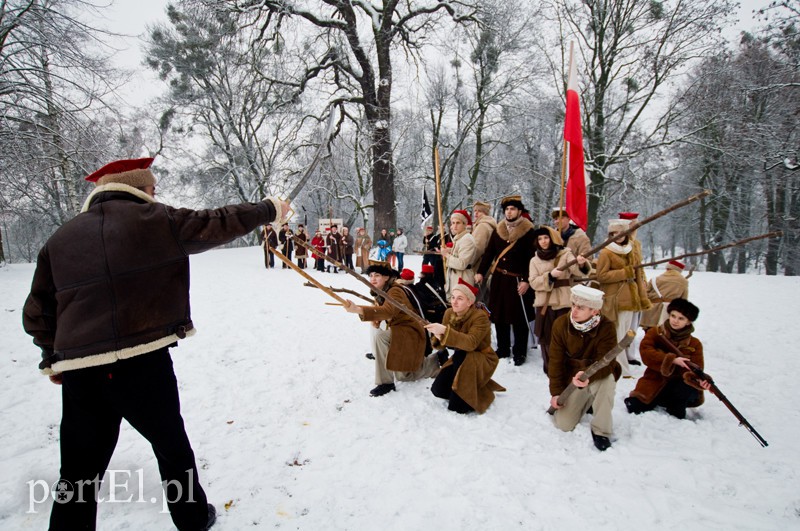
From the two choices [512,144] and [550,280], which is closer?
[550,280]

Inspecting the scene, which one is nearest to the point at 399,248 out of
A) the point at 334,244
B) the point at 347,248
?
the point at 347,248

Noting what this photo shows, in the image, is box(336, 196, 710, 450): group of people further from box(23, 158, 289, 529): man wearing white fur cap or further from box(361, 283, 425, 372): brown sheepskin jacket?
box(23, 158, 289, 529): man wearing white fur cap

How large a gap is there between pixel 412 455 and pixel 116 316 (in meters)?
2.25

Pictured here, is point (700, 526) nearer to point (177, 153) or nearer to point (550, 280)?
point (550, 280)

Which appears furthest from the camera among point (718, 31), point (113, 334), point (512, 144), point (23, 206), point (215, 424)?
point (512, 144)

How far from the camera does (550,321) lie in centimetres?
452

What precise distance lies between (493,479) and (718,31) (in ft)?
59.1

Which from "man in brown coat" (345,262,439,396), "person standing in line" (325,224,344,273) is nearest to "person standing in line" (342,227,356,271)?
"person standing in line" (325,224,344,273)

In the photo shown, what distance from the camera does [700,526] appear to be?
2.26 meters

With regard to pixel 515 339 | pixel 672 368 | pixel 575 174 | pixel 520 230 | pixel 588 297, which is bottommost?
pixel 515 339

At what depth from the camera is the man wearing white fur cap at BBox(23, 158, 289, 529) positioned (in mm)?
1710

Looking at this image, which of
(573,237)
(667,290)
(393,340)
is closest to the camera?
(393,340)

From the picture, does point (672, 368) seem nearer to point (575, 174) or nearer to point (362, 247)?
point (575, 174)

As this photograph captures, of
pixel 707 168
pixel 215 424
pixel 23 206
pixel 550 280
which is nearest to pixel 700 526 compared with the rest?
pixel 550 280
